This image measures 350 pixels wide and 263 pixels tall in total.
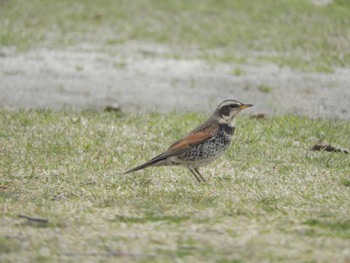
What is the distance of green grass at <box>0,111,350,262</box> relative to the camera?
19.5 ft

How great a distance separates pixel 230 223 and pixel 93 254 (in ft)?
4.26

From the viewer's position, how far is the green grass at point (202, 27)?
18156 millimetres

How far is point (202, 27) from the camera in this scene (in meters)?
20.5

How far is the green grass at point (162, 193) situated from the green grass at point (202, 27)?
647 centimetres

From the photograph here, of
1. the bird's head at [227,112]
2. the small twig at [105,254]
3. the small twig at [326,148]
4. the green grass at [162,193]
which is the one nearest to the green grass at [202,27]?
the green grass at [162,193]

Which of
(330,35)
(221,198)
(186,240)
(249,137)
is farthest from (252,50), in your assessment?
(186,240)

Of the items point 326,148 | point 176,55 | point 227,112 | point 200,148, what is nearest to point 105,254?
point 200,148

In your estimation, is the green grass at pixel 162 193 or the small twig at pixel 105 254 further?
the green grass at pixel 162 193

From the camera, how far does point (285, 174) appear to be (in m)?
8.72

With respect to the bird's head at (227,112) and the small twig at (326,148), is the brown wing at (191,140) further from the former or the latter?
the small twig at (326,148)

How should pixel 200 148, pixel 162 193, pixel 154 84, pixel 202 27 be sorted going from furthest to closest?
pixel 202 27
pixel 154 84
pixel 200 148
pixel 162 193

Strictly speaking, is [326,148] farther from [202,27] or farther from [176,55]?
[202,27]

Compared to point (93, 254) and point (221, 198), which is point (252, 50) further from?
point (93, 254)

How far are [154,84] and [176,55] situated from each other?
2423 mm
